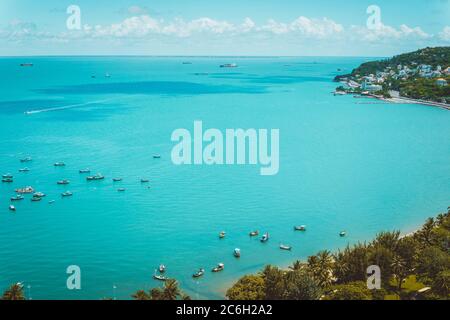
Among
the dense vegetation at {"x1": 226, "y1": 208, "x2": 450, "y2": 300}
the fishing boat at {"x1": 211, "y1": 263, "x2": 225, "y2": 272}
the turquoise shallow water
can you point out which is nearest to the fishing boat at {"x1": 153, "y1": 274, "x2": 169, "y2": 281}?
the turquoise shallow water

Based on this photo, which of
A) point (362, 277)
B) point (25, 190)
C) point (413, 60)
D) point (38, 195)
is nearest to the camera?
point (362, 277)

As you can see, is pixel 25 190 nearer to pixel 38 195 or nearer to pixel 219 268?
pixel 38 195

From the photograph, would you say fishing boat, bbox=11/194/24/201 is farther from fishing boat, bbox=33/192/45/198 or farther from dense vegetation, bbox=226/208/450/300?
dense vegetation, bbox=226/208/450/300

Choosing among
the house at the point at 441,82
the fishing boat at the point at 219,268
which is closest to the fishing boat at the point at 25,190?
the fishing boat at the point at 219,268

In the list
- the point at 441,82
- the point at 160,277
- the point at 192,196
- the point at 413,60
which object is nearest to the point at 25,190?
the point at 192,196

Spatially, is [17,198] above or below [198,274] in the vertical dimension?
above
